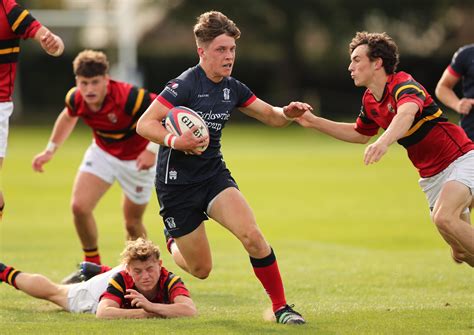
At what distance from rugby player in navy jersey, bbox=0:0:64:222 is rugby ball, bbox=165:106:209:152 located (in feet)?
4.82

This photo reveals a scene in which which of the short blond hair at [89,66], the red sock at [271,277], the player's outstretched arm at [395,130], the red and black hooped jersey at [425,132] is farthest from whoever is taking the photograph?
the short blond hair at [89,66]

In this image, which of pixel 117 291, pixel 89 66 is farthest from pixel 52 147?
pixel 117 291

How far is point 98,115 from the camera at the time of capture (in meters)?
11.0

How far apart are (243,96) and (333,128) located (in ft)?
3.60

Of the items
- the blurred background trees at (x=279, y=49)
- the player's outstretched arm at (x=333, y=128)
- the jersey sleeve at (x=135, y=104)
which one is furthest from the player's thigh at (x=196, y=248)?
the blurred background trees at (x=279, y=49)

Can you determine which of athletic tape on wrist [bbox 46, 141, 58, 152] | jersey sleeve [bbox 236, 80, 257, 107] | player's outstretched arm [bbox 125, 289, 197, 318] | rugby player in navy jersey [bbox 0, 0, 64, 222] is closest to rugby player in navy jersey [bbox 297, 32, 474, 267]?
jersey sleeve [bbox 236, 80, 257, 107]

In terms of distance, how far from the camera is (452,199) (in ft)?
26.7

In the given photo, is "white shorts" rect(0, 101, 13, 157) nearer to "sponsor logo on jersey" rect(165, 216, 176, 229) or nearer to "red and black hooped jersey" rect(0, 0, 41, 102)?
"red and black hooped jersey" rect(0, 0, 41, 102)

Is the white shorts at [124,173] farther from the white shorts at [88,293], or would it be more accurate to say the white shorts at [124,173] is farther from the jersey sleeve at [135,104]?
the white shorts at [88,293]

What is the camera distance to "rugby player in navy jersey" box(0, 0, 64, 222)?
27.8 ft

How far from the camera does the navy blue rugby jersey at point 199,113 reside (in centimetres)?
797

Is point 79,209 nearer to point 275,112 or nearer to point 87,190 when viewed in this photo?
point 87,190

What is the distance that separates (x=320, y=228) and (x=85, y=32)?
44.9 metres

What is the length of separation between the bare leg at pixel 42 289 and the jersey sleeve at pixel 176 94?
2.15 metres
